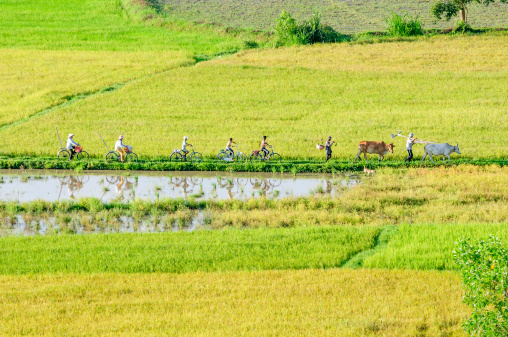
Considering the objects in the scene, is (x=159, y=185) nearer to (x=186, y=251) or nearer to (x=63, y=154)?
(x=63, y=154)

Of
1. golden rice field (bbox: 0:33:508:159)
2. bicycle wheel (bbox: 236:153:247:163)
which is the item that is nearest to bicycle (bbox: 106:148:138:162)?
golden rice field (bbox: 0:33:508:159)

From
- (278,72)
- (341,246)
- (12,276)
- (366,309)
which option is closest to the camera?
(366,309)

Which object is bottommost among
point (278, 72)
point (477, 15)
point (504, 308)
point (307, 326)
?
point (307, 326)

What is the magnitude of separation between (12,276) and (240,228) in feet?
23.7

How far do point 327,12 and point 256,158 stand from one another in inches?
2005

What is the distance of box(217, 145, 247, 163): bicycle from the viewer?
30.7m

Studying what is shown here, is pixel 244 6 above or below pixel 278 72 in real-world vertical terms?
above

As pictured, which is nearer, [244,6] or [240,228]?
[240,228]

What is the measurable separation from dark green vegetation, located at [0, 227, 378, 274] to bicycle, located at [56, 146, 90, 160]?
10787 mm

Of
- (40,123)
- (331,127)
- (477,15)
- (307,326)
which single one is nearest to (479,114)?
(331,127)

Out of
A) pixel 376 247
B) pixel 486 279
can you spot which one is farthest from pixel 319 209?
pixel 486 279

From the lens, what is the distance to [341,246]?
65.1ft

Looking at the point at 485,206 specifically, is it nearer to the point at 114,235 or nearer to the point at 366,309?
the point at 366,309

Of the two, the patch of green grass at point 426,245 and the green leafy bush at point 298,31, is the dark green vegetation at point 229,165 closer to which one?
the patch of green grass at point 426,245
